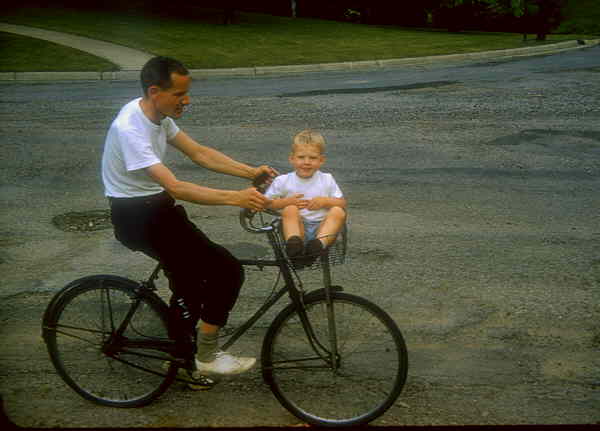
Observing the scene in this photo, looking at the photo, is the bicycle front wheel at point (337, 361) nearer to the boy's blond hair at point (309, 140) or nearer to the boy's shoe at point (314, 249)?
the boy's shoe at point (314, 249)

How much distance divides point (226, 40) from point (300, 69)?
22.6 ft

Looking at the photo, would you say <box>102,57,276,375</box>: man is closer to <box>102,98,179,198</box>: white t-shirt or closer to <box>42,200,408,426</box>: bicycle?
<box>102,98,179,198</box>: white t-shirt

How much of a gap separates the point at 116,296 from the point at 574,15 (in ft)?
147

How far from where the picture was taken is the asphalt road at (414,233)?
411cm

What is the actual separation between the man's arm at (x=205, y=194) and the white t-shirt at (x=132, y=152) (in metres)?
0.08

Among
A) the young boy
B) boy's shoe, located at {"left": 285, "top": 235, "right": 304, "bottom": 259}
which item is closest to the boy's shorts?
the young boy

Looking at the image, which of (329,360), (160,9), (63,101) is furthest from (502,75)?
(160,9)

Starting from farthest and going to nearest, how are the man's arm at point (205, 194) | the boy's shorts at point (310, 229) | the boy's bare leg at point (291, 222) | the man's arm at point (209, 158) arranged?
the man's arm at point (209, 158)
the boy's shorts at point (310, 229)
the boy's bare leg at point (291, 222)
the man's arm at point (205, 194)

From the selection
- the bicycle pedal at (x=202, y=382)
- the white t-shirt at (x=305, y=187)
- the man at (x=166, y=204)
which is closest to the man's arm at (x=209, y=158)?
the man at (x=166, y=204)

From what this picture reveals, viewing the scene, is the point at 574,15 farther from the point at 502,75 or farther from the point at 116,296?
the point at 116,296

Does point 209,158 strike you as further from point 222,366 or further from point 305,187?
point 222,366

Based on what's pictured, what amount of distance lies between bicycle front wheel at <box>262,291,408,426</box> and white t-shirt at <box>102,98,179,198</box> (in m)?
0.97

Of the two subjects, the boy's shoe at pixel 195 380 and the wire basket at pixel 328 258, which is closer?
the wire basket at pixel 328 258

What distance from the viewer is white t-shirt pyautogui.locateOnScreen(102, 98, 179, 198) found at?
3580 mm
